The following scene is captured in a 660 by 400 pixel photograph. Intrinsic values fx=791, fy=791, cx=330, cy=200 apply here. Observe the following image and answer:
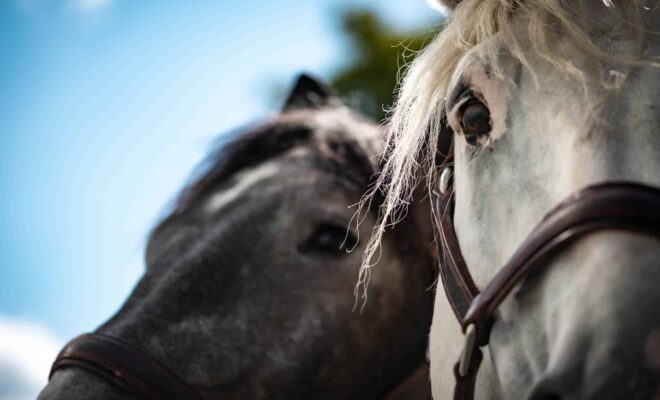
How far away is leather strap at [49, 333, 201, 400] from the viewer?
3.02 metres

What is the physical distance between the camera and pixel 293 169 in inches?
151

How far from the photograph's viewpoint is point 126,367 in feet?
9.95

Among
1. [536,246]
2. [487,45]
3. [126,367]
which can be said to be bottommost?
[126,367]

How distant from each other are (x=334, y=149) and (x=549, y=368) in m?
2.44

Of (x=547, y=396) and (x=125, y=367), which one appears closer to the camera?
(x=547, y=396)

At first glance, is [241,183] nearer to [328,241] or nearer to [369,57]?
[328,241]

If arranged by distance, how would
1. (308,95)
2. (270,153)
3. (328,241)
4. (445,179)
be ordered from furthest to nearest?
(308,95) → (270,153) → (328,241) → (445,179)

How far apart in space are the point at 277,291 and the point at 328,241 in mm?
357

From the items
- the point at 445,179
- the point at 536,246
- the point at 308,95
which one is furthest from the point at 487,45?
the point at 308,95

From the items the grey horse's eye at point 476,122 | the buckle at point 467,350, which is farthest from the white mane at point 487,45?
the buckle at point 467,350

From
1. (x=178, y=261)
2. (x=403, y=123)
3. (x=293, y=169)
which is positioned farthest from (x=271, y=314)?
(x=403, y=123)

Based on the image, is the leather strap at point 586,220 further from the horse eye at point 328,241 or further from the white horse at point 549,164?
the horse eye at point 328,241

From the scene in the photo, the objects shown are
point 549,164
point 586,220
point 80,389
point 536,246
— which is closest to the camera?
point 586,220

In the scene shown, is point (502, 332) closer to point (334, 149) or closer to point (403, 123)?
point (403, 123)
